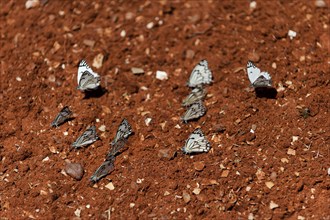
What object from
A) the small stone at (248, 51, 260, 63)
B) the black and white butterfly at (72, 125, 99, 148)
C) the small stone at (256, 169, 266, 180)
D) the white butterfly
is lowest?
Result: the small stone at (256, 169, 266, 180)

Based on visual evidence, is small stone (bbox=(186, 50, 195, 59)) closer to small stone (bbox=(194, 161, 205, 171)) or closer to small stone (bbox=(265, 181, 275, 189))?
small stone (bbox=(194, 161, 205, 171))

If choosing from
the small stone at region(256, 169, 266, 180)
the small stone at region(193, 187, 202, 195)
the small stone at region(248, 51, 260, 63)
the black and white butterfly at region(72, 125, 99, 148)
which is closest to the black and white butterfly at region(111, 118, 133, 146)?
the black and white butterfly at region(72, 125, 99, 148)

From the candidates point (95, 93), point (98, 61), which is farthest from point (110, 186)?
point (98, 61)

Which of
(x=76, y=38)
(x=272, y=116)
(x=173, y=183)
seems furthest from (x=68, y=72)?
(x=272, y=116)

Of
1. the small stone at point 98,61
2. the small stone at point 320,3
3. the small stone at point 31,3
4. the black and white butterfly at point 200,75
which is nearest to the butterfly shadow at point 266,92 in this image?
the black and white butterfly at point 200,75

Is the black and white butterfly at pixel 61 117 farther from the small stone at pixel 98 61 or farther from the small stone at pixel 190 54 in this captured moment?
the small stone at pixel 190 54

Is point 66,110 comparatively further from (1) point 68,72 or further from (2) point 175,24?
(2) point 175,24

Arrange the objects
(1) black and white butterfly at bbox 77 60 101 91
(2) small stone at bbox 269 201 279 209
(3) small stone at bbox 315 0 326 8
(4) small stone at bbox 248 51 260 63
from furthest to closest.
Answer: (3) small stone at bbox 315 0 326 8 → (4) small stone at bbox 248 51 260 63 → (1) black and white butterfly at bbox 77 60 101 91 → (2) small stone at bbox 269 201 279 209
